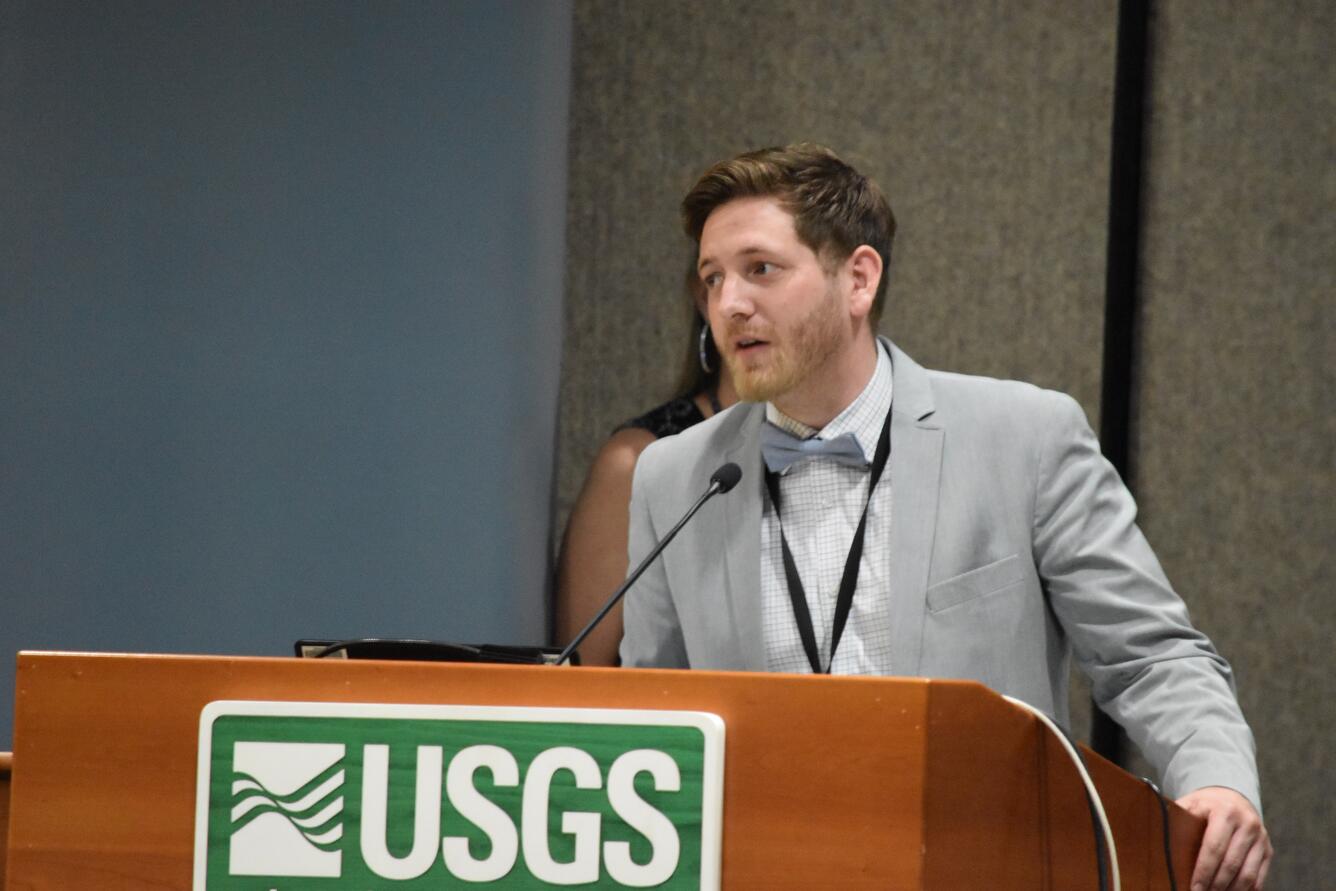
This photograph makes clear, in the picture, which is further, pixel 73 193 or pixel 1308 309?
pixel 1308 309

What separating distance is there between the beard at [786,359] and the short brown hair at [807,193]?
10 centimetres

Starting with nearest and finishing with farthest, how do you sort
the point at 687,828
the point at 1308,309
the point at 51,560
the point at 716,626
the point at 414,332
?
the point at 687,828 → the point at 716,626 → the point at 51,560 → the point at 414,332 → the point at 1308,309

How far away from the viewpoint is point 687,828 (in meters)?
1.10

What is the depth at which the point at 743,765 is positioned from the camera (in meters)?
1.11

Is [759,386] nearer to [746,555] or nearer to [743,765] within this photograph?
[746,555]

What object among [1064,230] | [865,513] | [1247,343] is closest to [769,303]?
[865,513]

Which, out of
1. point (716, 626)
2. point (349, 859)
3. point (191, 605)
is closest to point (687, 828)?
point (349, 859)

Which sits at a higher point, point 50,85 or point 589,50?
point 589,50

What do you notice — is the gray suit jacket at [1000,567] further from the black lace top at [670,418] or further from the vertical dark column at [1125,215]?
the vertical dark column at [1125,215]

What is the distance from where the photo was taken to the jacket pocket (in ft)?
5.87

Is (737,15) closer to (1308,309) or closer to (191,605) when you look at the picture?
(1308,309)

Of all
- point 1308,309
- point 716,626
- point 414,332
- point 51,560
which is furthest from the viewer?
point 1308,309

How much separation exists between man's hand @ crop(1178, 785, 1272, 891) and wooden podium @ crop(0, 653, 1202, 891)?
0.85ft

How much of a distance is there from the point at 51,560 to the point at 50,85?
29.0 inches
